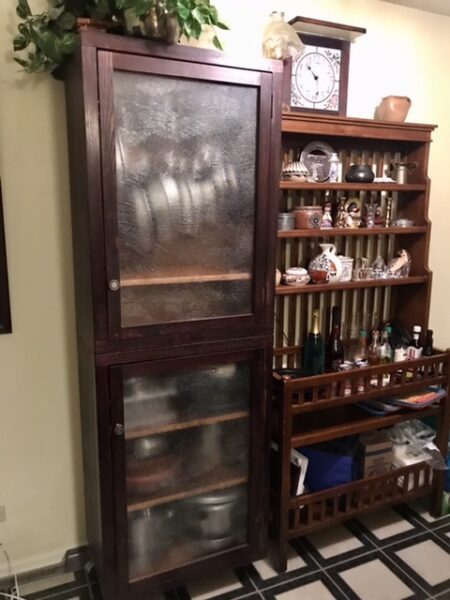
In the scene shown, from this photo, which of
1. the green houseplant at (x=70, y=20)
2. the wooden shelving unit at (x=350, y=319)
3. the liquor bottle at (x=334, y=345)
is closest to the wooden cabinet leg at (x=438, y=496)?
the wooden shelving unit at (x=350, y=319)

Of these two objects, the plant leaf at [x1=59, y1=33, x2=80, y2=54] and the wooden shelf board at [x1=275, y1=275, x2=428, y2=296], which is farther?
the wooden shelf board at [x1=275, y1=275, x2=428, y2=296]

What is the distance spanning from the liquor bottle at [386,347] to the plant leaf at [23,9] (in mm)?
1914

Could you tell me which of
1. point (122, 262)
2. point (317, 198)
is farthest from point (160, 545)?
point (317, 198)

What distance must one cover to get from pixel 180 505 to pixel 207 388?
0.45 meters

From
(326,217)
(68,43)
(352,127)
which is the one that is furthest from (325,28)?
(68,43)

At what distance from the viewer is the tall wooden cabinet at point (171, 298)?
4.72ft

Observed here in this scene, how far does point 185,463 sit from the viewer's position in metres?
1.75

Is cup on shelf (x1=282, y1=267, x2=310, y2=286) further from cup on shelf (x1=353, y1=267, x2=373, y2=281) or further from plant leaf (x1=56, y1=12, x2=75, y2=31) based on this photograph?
plant leaf (x1=56, y1=12, x2=75, y2=31)

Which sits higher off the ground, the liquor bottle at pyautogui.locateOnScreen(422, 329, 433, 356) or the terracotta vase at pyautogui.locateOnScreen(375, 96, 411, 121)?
the terracotta vase at pyautogui.locateOnScreen(375, 96, 411, 121)

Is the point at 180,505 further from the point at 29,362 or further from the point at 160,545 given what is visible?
the point at 29,362

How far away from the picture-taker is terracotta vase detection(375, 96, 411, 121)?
2.15 meters

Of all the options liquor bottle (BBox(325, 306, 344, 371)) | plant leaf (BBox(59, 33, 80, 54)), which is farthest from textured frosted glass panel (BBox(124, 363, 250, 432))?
plant leaf (BBox(59, 33, 80, 54))

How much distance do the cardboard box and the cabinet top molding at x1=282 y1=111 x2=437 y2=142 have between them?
1.32 m

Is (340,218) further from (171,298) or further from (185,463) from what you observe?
(185,463)
